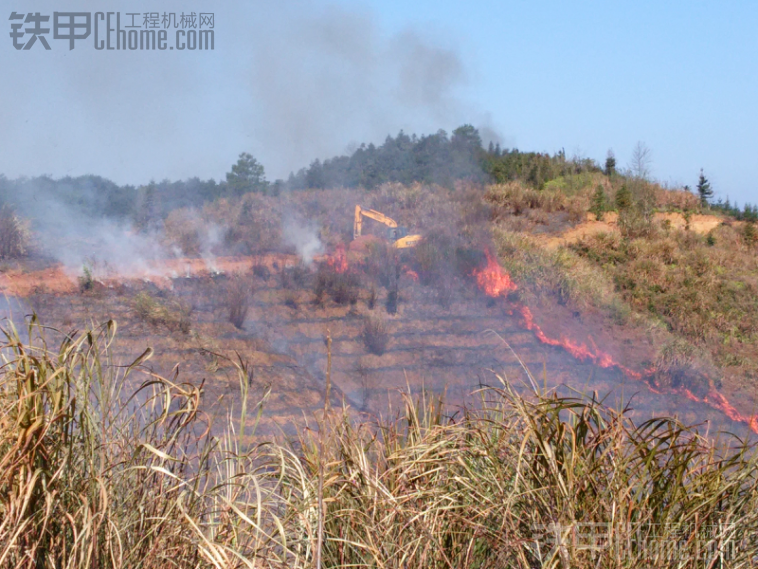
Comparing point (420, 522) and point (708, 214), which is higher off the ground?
point (708, 214)

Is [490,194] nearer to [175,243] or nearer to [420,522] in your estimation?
[175,243]

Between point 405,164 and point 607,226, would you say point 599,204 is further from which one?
point 405,164

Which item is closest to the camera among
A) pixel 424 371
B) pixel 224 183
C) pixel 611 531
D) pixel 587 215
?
pixel 611 531

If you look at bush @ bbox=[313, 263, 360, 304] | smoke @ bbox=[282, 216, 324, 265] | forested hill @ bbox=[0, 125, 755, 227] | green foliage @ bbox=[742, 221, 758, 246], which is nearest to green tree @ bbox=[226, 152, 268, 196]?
forested hill @ bbox=[0, 125, 755, 227]

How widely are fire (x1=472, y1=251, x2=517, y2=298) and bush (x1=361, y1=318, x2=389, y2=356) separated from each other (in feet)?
7.71

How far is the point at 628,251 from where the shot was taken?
1357 cm

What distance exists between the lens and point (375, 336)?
366 inches

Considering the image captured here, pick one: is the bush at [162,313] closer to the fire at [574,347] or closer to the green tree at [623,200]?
the fire at [574,347]

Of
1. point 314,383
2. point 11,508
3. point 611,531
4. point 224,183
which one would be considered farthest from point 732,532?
point 224,183

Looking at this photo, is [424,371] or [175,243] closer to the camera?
[424,371]

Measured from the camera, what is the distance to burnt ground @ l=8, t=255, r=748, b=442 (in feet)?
25.5

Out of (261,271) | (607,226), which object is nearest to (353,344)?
(261,271)

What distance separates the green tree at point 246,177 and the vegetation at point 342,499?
16.6 m

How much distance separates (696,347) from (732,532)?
27.9 ft
